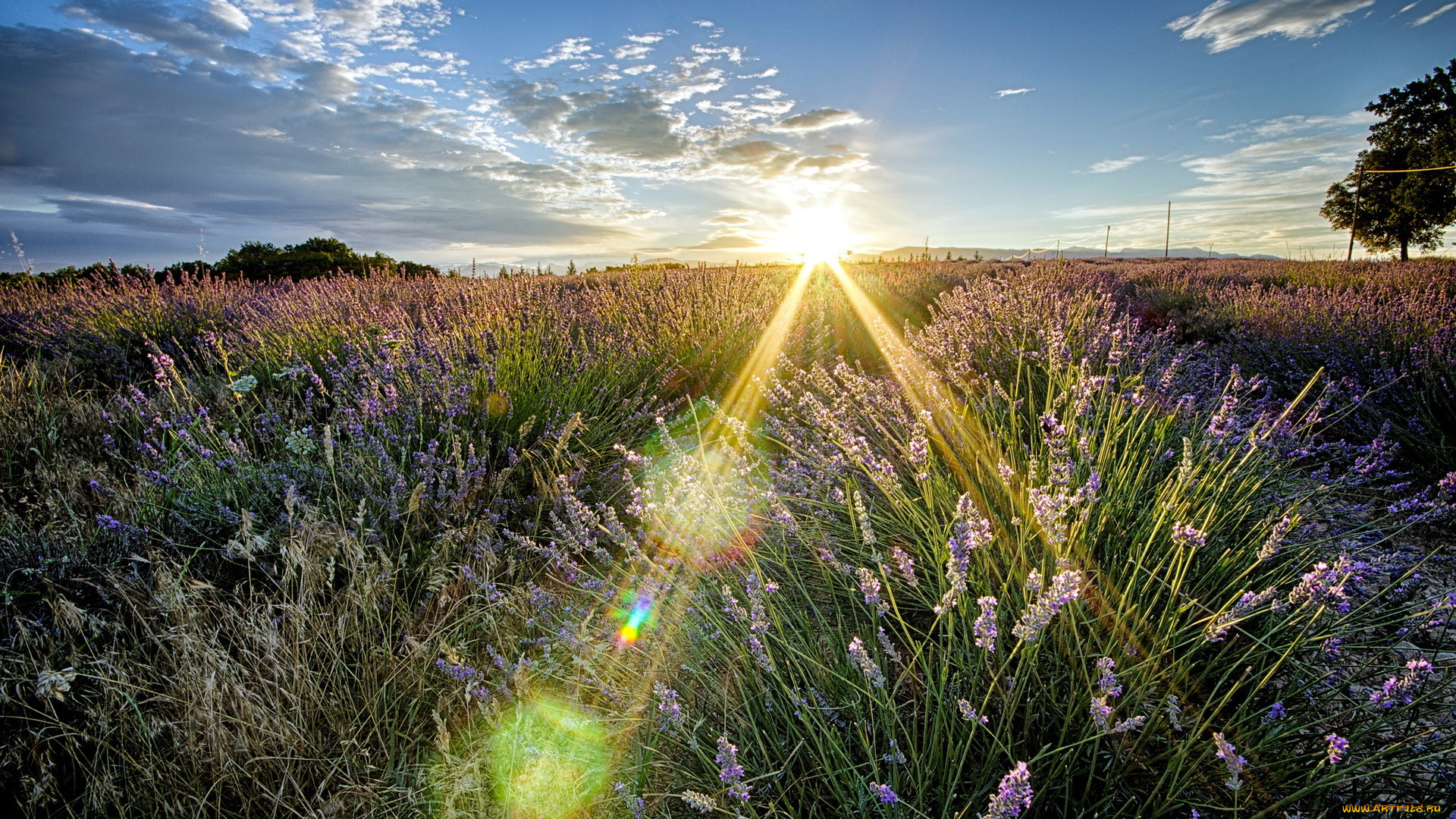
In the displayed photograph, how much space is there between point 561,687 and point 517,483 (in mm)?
1273

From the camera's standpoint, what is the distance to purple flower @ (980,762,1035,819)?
3.05 ft

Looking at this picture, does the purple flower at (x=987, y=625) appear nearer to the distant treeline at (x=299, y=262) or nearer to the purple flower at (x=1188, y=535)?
the purple flower at (x=1188, y=535)

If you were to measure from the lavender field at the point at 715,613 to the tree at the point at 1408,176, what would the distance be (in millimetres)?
36056

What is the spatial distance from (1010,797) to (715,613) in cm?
87

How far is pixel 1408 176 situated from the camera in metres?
26.7

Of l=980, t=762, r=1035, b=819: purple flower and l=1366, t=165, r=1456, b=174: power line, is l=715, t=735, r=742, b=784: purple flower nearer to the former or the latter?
l=980, t=762, r=1035, b=819: purple flower

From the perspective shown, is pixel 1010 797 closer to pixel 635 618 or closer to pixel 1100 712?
pixel 1100 712

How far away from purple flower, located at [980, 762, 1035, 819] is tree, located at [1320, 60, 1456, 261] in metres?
38.6

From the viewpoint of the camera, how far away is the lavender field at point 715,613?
1247 millimetres

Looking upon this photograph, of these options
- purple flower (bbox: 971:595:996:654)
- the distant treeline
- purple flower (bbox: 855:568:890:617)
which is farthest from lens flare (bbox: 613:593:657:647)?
the distant treeline

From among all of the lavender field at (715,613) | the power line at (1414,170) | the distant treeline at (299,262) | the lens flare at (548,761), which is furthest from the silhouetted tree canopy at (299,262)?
the power line at (1414,170)

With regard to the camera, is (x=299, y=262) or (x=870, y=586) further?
(x=299, y=262)

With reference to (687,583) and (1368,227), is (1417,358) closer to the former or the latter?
(687,583)

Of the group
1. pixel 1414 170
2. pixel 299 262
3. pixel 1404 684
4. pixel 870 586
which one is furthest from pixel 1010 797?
pixel 1414 170
